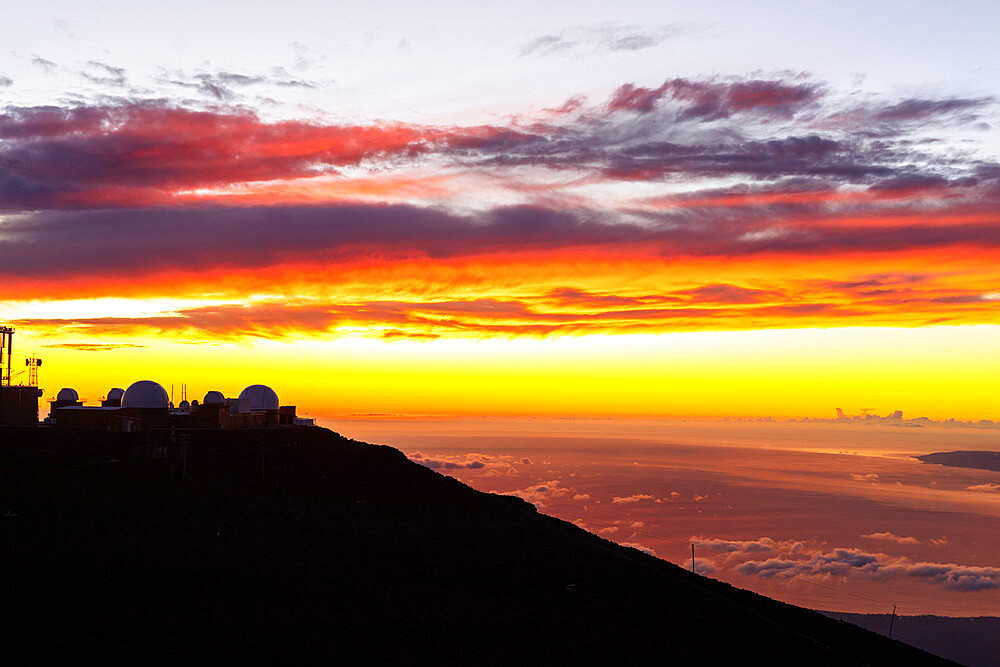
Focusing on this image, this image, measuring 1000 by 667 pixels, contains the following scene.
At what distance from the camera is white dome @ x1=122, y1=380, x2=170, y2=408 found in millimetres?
69312

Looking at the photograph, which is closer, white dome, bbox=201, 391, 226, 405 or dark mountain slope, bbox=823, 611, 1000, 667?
white dome, bbox=201, 391, 226, 405

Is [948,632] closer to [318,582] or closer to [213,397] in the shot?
[213,397]

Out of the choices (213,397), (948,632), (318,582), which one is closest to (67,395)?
(213,397)

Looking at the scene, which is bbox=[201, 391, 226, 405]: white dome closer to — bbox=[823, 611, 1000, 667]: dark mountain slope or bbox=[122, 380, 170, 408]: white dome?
bbox=[122, 380, 170, 408]: white dome

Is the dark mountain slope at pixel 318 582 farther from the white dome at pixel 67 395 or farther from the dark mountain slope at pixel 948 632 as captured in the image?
the dark mountain slope at pixel 948 632

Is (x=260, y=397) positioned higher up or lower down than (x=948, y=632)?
higher up

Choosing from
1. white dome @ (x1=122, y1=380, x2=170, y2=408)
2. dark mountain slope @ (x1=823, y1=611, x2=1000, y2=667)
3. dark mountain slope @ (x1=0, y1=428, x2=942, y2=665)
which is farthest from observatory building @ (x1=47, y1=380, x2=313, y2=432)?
dark mountain slope @ (x1=823, y1=611, x2=1000, y2=667)

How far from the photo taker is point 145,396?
229 feet

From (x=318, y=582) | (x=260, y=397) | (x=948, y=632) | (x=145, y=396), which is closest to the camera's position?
(x=318, y=582)

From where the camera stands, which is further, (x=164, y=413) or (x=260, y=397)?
(x=260, y=397)

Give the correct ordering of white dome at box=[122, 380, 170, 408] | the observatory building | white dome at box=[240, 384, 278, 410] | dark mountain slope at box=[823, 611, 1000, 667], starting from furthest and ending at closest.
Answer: dark mountain slope at box=[823, 611, 1000, 667] < white dome at box=[240, 384, 278, 410] < white dome at box=[122, 380, 170, 408] < the observatory building

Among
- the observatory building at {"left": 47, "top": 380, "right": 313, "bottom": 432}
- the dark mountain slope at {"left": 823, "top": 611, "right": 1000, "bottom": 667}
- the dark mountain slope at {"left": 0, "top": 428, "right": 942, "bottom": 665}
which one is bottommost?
the dark mountain slope at {"left": 823, "top": 611, "right": 1000, "bottom": 667}

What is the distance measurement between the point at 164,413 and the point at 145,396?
7.53 ft

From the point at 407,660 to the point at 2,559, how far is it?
1728cm
